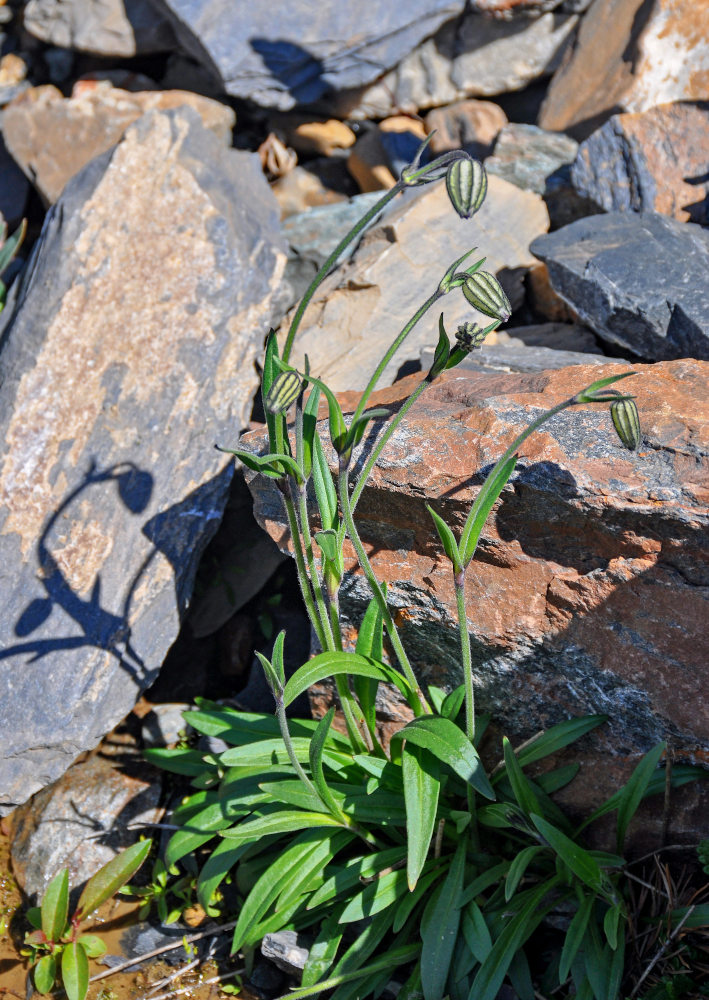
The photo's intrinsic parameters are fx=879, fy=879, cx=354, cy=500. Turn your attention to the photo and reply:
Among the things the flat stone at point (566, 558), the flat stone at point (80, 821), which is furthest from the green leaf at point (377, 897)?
the flat stone at point (80, 821)

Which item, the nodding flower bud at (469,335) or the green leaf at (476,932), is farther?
the green leaf at (476,932)

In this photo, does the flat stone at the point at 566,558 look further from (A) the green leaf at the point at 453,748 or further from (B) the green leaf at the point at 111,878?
(B) the green leaf at the point at 111,878

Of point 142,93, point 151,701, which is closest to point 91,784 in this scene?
point 151,701

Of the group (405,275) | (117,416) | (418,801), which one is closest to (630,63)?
(405,275)

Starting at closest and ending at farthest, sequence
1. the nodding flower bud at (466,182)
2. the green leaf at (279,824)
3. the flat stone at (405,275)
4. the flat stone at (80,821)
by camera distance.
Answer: the nodding flower bud at (466,182)
the green leaf at (279,824)
the flat stone at (80,821)
the flat stone at (405,275)

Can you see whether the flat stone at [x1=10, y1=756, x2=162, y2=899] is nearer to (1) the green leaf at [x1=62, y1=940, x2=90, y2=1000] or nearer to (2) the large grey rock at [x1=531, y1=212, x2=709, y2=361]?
(1) the green leaf at [x1=62, y1=940, x2=90, y2=1000]

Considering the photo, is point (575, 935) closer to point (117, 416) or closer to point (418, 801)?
point (418, 801)
